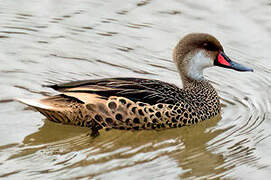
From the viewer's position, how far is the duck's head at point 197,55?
9133 mm

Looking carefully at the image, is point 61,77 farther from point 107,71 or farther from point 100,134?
point 100,134

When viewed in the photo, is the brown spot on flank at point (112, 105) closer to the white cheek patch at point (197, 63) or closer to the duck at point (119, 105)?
the duck at point (119, 105)

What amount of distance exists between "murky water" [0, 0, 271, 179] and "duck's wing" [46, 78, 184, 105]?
1.40 ft

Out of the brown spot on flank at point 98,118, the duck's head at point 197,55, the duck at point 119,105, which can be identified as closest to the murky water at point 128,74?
the duck at point 119,105

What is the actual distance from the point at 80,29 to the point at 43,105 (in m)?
3.16

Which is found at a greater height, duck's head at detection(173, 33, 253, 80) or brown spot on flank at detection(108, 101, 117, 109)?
duck's head at detection(173, 33, 253, 80)

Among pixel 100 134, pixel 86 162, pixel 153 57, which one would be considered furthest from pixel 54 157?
pixel 153 57

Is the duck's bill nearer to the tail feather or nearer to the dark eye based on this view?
the dark eye

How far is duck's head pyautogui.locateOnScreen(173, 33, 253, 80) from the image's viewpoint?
9.13m

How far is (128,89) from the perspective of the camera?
8.64 metres

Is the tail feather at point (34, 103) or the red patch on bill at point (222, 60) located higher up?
the red patch on bill at point (222, 60)

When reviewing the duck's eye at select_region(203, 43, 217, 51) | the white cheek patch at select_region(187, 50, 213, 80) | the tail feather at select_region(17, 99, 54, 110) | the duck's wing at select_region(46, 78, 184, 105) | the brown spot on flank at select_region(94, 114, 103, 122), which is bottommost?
the brown spot on flank at select_region(94, 114, 103, 122)

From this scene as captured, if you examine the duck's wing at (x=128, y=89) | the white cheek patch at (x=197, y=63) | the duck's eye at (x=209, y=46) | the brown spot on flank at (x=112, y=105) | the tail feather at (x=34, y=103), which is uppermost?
the duck's eye at (x=209, y=46)

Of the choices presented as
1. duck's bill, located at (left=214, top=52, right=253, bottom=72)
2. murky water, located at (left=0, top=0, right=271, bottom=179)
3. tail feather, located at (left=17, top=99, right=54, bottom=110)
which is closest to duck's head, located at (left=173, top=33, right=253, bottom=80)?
duck's bill, located at (left=214, top=52, right=253, bottom=72)
